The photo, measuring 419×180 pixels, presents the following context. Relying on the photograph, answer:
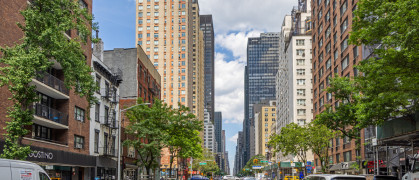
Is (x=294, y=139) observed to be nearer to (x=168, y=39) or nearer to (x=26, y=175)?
(x=26, y=175)

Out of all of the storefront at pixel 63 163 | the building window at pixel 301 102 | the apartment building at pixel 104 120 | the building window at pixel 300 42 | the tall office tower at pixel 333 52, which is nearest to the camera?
the storefront at pixel 63 163

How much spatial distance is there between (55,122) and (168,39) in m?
101

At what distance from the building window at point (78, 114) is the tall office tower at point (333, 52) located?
29237 mm

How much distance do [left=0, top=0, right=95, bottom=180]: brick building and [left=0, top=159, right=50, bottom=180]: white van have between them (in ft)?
36.6

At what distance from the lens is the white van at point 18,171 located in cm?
1335

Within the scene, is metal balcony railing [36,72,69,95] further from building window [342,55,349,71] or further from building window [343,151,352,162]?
building window [342,55,349,71]

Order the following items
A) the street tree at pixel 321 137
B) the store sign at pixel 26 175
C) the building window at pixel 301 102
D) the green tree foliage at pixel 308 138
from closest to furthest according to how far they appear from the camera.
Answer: the store sign at pixel 26 175 < the street tree at pixel 321 137 < the green tree foliage at pixel 308 138 < the building window at pixel 301 102

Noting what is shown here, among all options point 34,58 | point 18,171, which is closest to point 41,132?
point 34,58

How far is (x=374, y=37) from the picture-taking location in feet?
62.1

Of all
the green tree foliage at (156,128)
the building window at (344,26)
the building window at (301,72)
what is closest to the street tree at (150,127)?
the green tree foliage at (156,128)

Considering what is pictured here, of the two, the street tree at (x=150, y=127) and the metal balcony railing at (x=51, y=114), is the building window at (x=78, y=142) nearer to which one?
the metal balcony railing at (x=51, y=114)

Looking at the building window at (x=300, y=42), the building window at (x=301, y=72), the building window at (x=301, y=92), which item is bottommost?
the building window at (x=301, y=92)

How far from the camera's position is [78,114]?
3747 centimetres

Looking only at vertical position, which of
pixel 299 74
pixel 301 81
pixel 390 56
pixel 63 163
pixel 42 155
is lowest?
pixel 63 163
